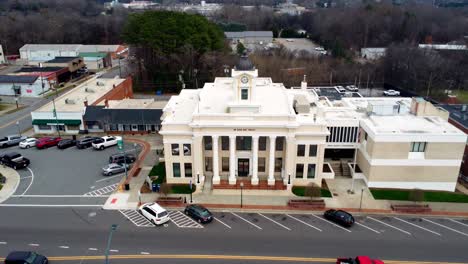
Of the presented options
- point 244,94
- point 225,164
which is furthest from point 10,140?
point 244,94

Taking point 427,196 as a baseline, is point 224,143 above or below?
above

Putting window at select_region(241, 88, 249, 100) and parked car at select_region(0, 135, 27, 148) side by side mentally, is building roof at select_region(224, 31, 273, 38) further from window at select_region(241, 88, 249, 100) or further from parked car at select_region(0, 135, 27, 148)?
window at select_region(241, 88, 249, 100)

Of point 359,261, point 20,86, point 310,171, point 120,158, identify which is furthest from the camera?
point 20,86

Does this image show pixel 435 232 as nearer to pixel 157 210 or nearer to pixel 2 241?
pixel 157 210

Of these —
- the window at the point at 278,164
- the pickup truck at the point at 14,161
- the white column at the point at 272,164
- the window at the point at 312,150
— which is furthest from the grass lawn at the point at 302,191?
the pickup truck at the point at 14,161

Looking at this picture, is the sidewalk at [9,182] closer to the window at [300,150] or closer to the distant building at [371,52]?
the window at [300,150]

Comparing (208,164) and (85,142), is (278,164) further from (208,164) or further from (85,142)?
(85,142)

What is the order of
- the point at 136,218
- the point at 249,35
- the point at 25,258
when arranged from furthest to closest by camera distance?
the point at 249,35
the point at 136,218
the point at 25,258
